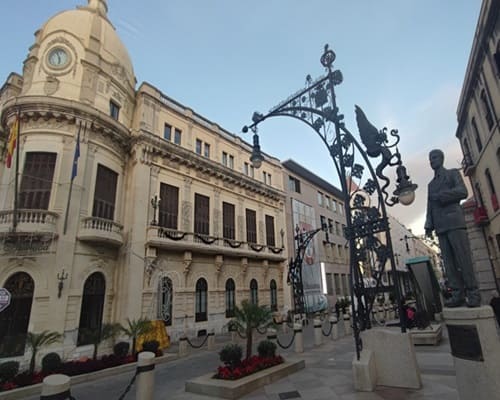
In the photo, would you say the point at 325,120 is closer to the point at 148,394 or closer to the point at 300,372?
the point at 300,372

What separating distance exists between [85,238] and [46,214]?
2011mm

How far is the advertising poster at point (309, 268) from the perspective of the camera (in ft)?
94.9

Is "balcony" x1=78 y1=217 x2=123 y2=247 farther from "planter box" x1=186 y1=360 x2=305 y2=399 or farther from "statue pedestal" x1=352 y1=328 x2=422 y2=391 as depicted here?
"statue pedestal" x1=352 y1=328 x2=422 y2=391

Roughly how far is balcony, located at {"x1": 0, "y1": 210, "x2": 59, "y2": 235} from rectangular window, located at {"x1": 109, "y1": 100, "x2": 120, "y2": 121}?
23.6 feet

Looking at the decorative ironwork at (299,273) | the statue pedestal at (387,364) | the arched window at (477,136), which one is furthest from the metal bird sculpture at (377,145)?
the arched window at (477,136)

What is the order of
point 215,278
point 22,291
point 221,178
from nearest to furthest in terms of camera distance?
point 22,291 < point 215,278 < point 221,178

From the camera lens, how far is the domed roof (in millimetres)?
16969

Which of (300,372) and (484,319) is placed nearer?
(484,319)

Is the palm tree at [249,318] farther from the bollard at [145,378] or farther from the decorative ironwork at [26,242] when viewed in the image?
the decorative ironwork at [26,242]

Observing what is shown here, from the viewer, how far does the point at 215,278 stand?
1989cm

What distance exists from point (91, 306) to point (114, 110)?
38.0ft

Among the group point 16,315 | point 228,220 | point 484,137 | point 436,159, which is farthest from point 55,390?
point 484,137

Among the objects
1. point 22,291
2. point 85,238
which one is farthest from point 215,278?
point 22,291

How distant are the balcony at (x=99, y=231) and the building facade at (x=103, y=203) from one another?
69 mm
